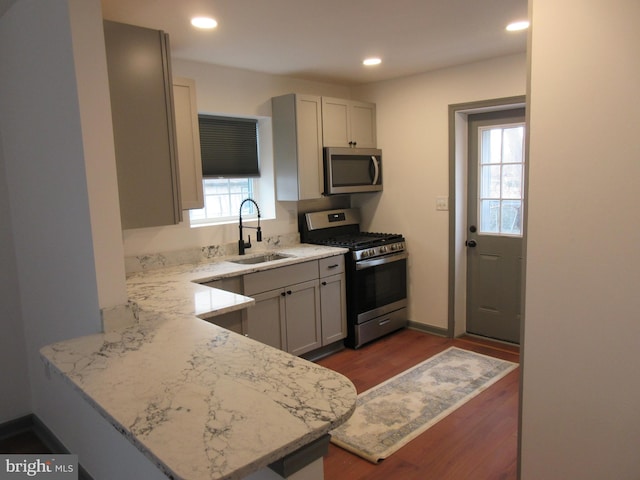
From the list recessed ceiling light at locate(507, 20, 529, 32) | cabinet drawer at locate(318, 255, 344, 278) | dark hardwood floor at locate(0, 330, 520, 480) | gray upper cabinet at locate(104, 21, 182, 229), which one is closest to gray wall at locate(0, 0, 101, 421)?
gray upper cabinet at locate(104, 21, 182, 229)

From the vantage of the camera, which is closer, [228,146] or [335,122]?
[228,146]

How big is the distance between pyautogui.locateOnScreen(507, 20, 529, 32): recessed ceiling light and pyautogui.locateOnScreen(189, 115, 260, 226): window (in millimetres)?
2192

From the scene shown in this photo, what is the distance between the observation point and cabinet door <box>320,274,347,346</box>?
3.76 metres

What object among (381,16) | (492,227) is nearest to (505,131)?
(492,227)

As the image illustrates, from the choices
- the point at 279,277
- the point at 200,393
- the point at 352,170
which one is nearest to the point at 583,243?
the point at 200,393

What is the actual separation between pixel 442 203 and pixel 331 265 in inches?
48.8

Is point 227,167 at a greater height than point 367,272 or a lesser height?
greater

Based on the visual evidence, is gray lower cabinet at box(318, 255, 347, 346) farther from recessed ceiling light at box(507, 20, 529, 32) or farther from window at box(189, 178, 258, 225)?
recessed ceiling light at box(507, 20, 529, 32)

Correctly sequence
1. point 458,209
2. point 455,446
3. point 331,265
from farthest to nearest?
point 458,209 < point 331,265 < point 455,446

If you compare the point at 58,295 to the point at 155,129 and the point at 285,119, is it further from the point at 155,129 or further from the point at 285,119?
the point at 285,119

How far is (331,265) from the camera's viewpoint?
3.79 m

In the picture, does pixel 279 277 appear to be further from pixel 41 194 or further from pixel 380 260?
pixel 41 194

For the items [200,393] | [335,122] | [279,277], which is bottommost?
[279,277]

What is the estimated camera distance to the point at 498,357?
377 centimetres
